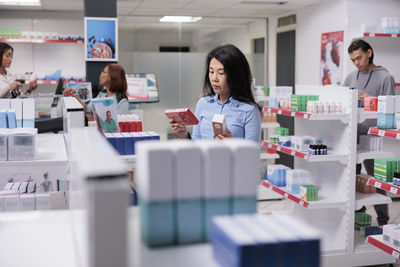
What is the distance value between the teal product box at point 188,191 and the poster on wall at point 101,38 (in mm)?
5099

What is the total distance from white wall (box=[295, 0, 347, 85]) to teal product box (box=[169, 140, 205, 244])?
22.0 ft

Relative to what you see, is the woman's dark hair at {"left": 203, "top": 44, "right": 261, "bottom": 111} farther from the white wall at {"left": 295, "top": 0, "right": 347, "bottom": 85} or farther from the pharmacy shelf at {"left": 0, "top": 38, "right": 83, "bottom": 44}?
the pharmacy shelf at {"left": 0, "top": 38, "right": 83, "bottom": 44}

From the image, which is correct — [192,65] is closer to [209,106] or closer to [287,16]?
[287,16]

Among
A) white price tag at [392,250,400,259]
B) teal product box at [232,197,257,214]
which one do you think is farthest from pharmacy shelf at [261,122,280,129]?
teal product box at [232,197,257,214]

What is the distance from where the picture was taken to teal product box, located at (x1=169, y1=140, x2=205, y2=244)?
1.24 m

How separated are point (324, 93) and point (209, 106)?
183 centimetres

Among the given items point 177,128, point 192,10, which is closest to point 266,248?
point 177,128

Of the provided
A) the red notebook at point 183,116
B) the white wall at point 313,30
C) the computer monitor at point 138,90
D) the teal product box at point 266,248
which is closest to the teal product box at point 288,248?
the teal product box at point 266,248

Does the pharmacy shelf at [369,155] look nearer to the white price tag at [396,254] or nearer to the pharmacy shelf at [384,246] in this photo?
the pharmacy shelf at [384,246]

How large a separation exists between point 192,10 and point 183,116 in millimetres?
6368

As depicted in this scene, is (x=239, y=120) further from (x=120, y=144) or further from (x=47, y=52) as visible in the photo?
(x=47, y=52)

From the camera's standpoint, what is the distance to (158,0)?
309 inches

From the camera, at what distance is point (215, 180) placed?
1.28 metres

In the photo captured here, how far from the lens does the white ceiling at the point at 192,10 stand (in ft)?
26.5
